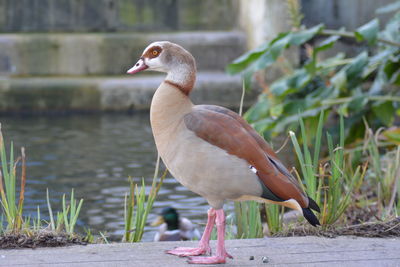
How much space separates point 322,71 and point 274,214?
3.00m

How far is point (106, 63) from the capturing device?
984 cm

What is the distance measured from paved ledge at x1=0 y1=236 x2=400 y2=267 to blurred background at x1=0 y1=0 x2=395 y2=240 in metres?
3.28

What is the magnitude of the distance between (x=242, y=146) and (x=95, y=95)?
22.2 feet

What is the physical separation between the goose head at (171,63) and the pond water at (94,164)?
2096 millimetres

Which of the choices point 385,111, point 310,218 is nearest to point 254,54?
point 385,111

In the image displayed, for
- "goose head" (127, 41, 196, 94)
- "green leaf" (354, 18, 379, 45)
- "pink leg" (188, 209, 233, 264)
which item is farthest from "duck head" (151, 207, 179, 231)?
"goose head" (127, 41, 196, 94)

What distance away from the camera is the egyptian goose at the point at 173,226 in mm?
4812

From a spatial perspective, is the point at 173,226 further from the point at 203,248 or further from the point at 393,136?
the point at 203,248

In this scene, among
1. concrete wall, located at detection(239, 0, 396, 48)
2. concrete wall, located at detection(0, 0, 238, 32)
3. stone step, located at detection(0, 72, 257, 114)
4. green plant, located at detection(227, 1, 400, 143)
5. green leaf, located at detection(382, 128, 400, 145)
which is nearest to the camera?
green leaf, located at detection(382, 128, 400, 145)

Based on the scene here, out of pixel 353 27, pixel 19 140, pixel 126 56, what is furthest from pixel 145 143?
pixel 353 27

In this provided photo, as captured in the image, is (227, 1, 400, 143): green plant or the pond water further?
(227, 1, 400, 143): green plant

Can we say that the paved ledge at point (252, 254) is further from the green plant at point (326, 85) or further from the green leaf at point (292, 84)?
the green leaf at point (292, 84)

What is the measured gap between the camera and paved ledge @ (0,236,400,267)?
2.61 meters

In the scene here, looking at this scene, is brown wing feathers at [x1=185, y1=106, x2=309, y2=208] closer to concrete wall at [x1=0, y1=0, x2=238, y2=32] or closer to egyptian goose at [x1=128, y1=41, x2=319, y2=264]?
egyptian goose at [x1=128, y1=41, x2=319, y2=264]
